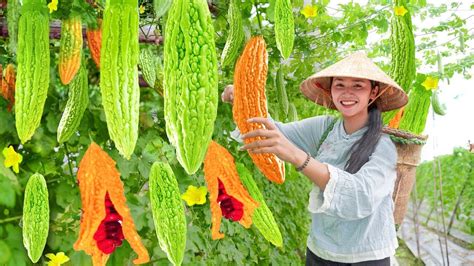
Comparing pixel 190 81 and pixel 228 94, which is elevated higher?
pixel 190 81

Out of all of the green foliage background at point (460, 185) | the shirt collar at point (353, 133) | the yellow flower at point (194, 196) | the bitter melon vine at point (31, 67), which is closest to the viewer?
the bitter melon vine at point (31, 67)

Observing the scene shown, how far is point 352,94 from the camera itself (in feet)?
5.01

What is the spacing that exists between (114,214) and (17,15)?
0.47 meters

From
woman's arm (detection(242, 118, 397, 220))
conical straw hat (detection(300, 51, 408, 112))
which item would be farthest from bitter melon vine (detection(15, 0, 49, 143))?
conical straw hat (detection(300, 51, 408, 112))

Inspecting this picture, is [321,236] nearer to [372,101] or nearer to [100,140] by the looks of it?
[372,101]

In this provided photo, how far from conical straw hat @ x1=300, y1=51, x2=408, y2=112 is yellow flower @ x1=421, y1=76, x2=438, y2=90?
0.73 ft

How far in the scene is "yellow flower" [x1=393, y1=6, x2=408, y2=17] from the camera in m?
1.04

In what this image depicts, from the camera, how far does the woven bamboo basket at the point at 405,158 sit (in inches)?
62.3

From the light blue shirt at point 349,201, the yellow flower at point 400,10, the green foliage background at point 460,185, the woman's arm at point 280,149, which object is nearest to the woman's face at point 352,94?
the light blue shirt at point 349,201

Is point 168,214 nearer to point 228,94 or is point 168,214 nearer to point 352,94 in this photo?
point 228,94

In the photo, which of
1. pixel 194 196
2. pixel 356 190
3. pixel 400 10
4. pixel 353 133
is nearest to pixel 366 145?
pixel 353 133

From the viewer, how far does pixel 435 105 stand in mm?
2125

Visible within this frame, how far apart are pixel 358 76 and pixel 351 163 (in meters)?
0.25

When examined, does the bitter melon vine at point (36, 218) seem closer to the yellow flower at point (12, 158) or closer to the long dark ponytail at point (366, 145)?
the yellow flower at point (12, 158)
